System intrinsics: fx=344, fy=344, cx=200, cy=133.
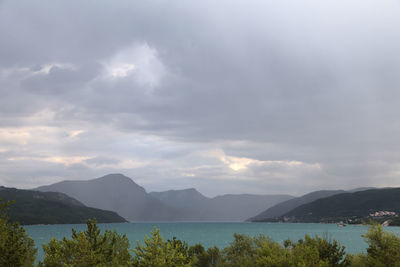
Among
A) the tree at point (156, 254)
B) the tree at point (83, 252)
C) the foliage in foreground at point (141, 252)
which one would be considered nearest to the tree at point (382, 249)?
the foliage in foreground at point (141, 252)

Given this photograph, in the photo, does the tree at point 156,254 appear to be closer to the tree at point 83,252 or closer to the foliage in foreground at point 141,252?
the foliage in foreground at point 141,252

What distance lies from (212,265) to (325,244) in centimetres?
2871

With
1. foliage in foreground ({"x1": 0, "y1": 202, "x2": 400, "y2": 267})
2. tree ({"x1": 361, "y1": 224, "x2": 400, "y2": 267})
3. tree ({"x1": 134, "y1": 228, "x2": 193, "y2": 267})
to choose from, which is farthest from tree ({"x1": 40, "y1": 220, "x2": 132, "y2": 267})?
tree ({"x1": 361, "y1": 224, "x2": 400, "y2": 267})

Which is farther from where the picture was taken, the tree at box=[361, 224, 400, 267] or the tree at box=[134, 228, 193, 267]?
the tree at box=[361, 224, 400, 267]

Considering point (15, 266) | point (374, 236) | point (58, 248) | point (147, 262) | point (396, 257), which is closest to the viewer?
point (147, 262)

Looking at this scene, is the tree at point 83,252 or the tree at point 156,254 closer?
the tree at point 156,254

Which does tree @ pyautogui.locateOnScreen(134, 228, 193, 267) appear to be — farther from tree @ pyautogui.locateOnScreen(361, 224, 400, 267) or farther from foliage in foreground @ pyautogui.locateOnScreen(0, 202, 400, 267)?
tree @ pyautogui.locateOnScreen(361, 224, 400, 267)

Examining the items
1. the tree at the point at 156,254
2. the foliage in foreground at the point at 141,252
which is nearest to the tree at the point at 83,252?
the foliage in foreground at the point at 141,252

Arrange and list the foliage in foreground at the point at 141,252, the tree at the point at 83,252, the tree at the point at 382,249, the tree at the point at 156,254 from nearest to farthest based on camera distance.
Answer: the tree at the point at 156,254, the foliage in foreground at the point at 141,252, the tree at the point at 83,252, the tree at the point at 382,249

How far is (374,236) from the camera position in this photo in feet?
188

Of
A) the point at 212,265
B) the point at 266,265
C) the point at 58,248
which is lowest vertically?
the point at 212,265

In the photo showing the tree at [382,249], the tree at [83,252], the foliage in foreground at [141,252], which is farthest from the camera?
the tree at [382,249]

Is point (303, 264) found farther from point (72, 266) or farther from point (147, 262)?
point (72, 266)

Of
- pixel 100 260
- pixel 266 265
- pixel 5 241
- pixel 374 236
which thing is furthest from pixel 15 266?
pixel 374 236
